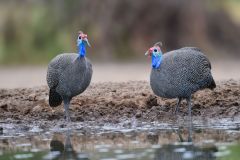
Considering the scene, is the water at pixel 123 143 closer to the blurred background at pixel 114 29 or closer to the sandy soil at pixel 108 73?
the sandy soil at pixel 108 73

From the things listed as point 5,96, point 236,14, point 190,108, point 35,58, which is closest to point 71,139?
point 190,108

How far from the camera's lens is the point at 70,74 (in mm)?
9781

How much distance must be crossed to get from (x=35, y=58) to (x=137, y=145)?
12.9 metres

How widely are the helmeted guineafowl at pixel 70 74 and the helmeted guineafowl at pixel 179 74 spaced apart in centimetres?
78

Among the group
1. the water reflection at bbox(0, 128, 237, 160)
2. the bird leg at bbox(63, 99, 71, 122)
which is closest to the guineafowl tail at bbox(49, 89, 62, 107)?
the bird leg at bbox(63, 99, 71, 122)

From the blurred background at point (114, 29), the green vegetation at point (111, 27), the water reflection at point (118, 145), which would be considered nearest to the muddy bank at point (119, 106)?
the water reflection at point (118, 145)

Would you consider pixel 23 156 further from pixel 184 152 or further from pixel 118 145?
pixel 184 152

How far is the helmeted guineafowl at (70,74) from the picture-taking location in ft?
31.9

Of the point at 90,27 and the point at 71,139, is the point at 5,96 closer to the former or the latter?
the point at 71,139

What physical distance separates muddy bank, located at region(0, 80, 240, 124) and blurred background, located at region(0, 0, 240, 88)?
31.1ft

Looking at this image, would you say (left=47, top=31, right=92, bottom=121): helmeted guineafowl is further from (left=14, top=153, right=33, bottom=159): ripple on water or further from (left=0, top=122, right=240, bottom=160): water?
(left=14, top=153, right=33, bottom=159): ripple on water

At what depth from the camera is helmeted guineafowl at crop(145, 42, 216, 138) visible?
9.57 meters

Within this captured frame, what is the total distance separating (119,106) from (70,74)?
924 millimetres

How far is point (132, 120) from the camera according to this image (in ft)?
32.2
